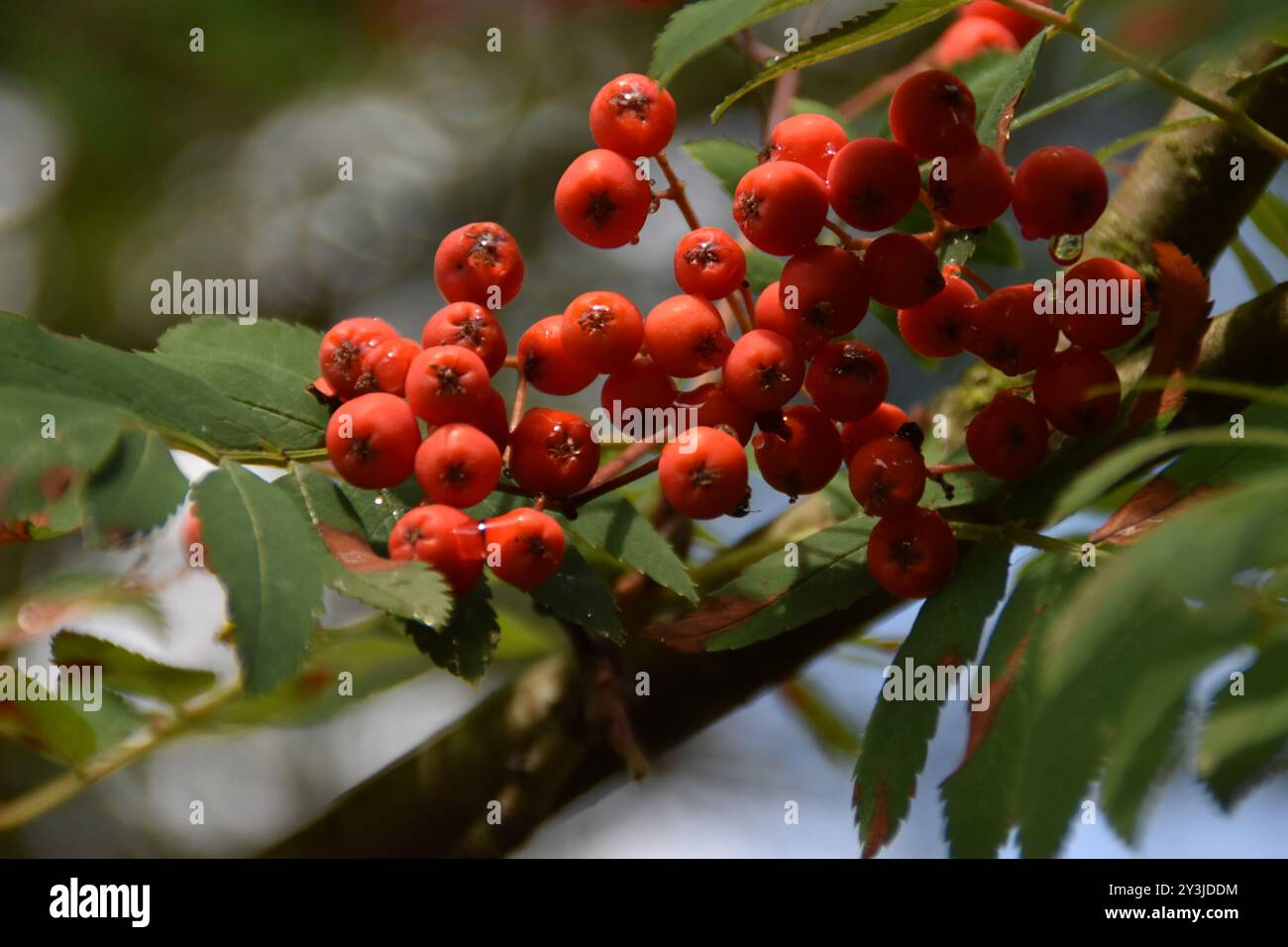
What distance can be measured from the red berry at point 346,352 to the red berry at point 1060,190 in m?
0.60

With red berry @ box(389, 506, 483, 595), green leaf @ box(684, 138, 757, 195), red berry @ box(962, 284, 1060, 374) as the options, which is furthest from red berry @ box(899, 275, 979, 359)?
red berry @ box(389, 506, 483, 595)

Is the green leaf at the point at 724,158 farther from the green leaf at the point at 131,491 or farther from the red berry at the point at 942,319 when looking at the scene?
the green leaf at the point at 131,491

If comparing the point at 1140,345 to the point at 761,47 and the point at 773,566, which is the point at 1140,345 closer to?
the point at 773,566

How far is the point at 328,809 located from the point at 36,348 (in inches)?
37.4

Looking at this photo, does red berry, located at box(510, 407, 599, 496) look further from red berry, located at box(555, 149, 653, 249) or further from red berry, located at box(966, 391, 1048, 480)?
red berry, located at box(966, 391, 1048, 480)

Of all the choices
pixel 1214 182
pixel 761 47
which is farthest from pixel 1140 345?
pixel 761 47

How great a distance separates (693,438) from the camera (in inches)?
42.8

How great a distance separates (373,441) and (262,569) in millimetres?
163

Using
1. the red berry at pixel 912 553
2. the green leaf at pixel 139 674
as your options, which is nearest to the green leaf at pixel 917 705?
the red berry at pixel 912 553

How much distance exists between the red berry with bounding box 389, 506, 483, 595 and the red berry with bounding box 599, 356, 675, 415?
7.5 inches

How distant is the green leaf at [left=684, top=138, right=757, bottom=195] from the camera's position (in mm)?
1461

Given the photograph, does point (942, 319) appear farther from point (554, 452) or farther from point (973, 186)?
point (554, 452)

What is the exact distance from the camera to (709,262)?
44.5 inches
